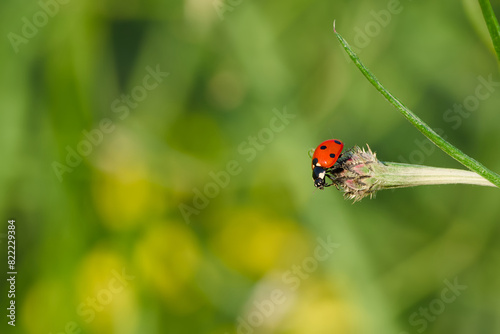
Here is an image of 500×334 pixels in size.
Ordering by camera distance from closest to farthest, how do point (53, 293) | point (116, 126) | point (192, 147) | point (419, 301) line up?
1. point (53, 293)
2. point (419, 301)
3. point (116, 126)
4. point (192, 147)

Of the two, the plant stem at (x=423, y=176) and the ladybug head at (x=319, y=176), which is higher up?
the plant stem at (x=423, y=176)

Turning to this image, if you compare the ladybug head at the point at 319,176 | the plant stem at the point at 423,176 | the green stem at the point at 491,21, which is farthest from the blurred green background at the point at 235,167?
the green stem at the point at 491,21

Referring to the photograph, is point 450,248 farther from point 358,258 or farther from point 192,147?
point 192,147

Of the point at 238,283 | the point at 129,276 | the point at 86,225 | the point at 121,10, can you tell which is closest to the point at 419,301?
the point at 238,283

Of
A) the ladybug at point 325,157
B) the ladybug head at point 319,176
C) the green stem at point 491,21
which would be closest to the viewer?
the green stem at point 491,21

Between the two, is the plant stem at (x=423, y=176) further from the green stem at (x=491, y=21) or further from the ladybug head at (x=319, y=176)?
the ladybug head at (x=319, y=176)

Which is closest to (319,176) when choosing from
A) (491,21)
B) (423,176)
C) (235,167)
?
(423,176)

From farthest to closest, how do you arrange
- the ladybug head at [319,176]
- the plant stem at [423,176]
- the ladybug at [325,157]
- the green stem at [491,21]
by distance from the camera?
the ladybug head at [319,176] < the ladybug at [325,157] < the plant stem at [423,176] < the green stem at [491,21]
